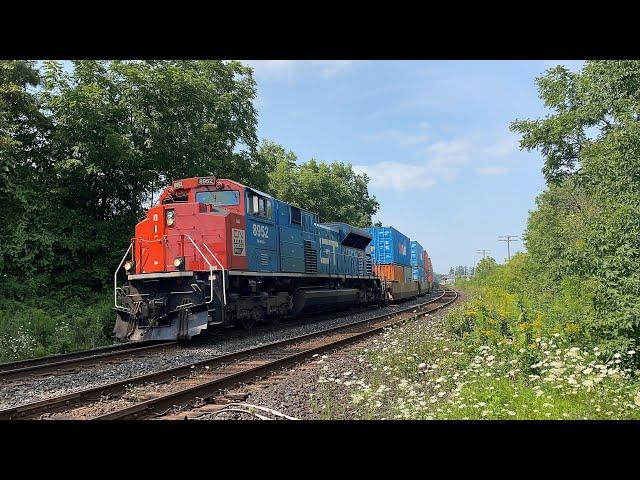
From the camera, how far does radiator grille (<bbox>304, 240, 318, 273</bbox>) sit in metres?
15.7

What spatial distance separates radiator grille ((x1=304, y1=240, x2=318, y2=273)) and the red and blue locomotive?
0.40 m

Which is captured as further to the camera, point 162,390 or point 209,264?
point 209,264

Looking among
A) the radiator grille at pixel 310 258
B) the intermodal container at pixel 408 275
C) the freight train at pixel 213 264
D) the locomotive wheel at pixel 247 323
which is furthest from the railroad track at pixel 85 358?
the intermodal container at pixel 408 275

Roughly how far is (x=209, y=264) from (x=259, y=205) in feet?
9.36

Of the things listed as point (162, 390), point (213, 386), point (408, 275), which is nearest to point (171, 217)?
point (162, 390)

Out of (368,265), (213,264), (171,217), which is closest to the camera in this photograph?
(213,264)

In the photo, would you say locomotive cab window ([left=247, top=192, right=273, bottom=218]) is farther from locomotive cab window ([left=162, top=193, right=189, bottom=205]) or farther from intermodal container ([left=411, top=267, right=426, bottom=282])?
intermodal container ([left=411, top=267, right=426, bottom=282])

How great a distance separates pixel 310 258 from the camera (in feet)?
52.6

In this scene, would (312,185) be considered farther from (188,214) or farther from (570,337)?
(570,337)

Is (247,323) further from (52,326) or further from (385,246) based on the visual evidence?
(385,246)

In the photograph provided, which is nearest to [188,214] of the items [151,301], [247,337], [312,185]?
[151,301]

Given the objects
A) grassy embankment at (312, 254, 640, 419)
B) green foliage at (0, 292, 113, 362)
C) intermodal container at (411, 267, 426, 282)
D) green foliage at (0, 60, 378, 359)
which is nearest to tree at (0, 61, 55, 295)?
green foliage at (0, 60, 378, 359)
